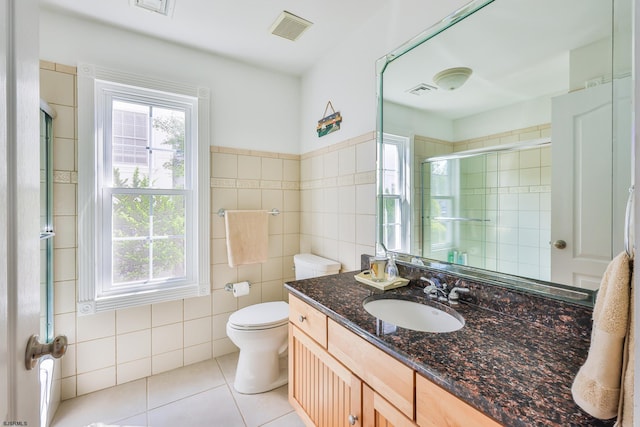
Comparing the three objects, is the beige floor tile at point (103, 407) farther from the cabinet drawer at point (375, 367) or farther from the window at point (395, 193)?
the window at point (395, 193)

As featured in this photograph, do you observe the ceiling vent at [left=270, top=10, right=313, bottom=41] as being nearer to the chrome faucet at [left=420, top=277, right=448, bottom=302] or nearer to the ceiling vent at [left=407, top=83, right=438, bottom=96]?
the ceiling vent at [left=407, top=83, right=438, bottom=96]

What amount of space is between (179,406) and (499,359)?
1.70m

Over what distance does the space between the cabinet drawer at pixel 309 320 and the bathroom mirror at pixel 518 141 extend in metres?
0.61

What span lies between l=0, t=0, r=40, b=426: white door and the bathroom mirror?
1.35 metres

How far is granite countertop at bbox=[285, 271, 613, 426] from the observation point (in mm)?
557

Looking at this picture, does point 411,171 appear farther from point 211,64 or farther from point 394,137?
point 211,64

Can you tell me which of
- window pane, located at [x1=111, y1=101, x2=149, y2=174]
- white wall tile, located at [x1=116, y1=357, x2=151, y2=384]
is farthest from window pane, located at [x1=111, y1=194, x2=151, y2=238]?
white wall tile, located at [x1=116, y1=357, x2=151, y2=384]

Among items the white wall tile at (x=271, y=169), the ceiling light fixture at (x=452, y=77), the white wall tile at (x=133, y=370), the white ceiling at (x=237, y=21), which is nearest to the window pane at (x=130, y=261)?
the white wall tile at (x=133, y=370)

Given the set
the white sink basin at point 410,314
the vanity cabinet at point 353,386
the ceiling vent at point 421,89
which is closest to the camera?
the vanity cabinet at point 353,386

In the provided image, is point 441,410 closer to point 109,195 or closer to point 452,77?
point 452,77

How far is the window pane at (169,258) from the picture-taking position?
6.29 feet

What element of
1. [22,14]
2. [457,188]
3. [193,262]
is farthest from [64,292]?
[457,188]

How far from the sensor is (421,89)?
1.42m

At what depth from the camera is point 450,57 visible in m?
1.26
